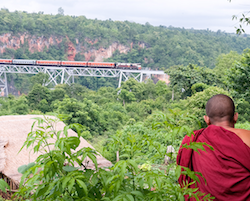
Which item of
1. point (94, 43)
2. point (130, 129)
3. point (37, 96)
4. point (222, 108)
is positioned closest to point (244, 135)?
point (222, 108)

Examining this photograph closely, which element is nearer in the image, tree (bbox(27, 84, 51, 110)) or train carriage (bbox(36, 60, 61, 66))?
tree (bbox(27, 84, 51, 110))

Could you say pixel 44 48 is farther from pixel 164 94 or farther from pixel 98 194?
pixel 98 194

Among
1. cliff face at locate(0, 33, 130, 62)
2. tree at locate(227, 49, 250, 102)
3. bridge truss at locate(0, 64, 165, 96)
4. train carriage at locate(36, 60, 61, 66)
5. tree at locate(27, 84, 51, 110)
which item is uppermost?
cliff face at locate(0, 33, 130, 62)

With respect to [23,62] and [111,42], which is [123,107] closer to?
[23,62]

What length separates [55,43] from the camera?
2227 inches

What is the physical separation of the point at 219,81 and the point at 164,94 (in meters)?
7.99

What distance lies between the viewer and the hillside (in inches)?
2060

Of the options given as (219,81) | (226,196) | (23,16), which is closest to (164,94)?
(219,81)

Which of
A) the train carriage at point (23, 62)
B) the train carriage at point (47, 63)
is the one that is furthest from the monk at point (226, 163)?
the train carriage at point (23, 62)

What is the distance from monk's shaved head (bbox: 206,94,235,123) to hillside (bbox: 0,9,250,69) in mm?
50067

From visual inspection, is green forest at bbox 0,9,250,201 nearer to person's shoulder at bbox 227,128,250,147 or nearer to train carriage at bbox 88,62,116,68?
person's shoulder at bbox 227,128,250,147

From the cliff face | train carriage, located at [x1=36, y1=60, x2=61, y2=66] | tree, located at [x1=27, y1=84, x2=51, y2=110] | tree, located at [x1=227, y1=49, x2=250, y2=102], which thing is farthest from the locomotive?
tree, located at [x1=227, y1=49, x2=250, y2=102]

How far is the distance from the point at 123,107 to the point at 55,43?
129 feet

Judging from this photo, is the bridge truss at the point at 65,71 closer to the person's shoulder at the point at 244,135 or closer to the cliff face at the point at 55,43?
the cliff face at the point at 55,43
